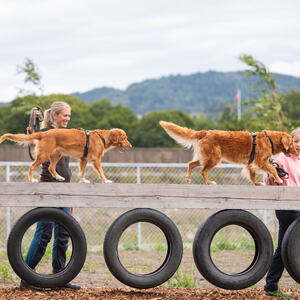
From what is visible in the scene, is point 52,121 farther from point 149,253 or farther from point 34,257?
point 149,253

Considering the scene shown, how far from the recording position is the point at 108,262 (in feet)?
14.0

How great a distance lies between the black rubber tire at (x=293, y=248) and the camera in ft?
14.2

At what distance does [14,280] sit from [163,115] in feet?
129

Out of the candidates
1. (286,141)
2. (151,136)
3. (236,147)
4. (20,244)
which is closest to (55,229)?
(20,244)

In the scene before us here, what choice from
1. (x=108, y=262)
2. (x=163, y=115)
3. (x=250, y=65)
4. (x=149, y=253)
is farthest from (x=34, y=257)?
(x=163, y=115)

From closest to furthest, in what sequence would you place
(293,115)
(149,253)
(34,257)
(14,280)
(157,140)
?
(34,257) < (14,280) < (149,253) < (157,140) < (293,115)

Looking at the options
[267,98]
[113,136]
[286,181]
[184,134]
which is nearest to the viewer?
[113,136]

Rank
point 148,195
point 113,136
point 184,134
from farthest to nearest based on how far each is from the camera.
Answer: point 184,134, point 113,136, point 148,195

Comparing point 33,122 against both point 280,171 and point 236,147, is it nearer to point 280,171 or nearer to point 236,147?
point 236,147

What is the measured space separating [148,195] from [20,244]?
130 cm

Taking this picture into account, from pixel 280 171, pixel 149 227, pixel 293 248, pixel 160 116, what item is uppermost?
pixel 160 116

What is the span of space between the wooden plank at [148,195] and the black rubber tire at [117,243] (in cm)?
12

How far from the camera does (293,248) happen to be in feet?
14.2

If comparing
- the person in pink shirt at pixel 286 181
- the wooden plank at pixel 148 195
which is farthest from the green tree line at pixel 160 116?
the person in pink shirt at pixel 286 181
